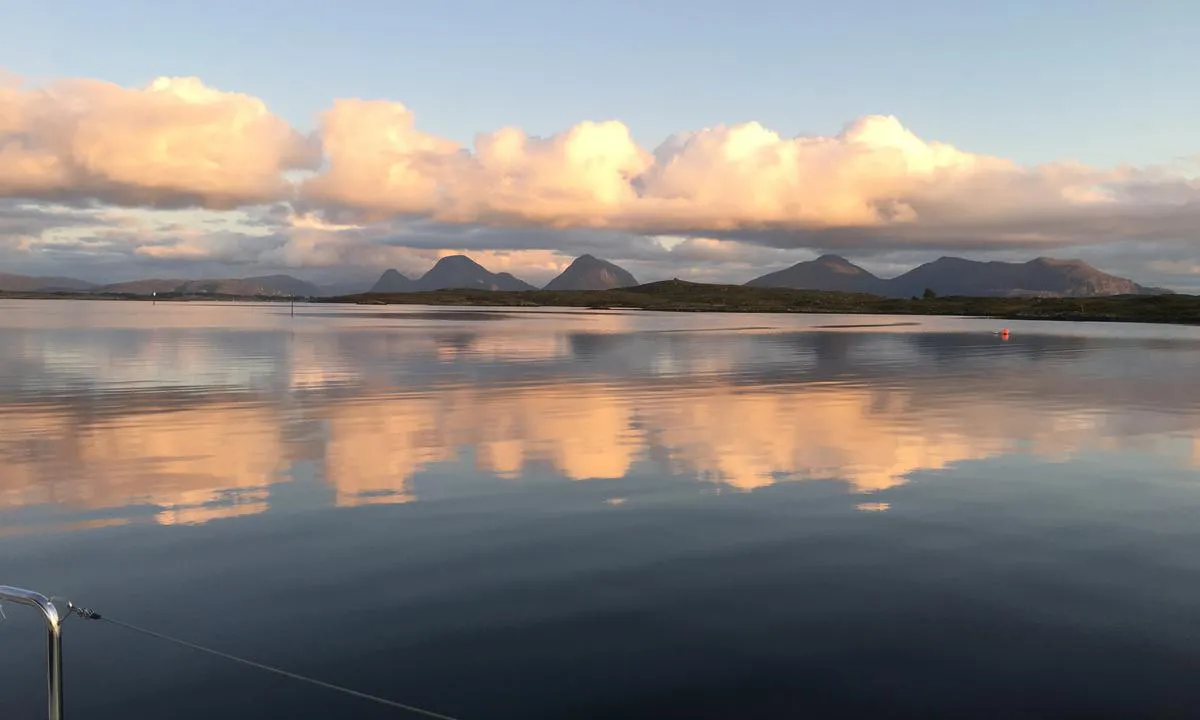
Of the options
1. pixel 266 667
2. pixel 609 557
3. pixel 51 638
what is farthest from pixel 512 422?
pixel 51 638

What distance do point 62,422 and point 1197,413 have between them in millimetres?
48942

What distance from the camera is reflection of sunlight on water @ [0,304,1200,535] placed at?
2303 centimetres

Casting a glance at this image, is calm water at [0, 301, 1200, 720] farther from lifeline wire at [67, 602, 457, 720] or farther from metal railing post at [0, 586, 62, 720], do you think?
metal railing post at [0, 586, 62, 720]

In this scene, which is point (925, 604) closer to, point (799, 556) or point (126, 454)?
point (799, 556)

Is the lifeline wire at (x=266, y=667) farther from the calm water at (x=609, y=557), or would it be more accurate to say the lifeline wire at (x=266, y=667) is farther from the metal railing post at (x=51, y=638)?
the metal railing post at (x=51, y=638)

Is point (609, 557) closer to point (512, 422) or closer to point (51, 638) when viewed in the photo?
point (51, 638)

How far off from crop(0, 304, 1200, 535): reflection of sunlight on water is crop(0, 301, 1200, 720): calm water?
9.0 inches

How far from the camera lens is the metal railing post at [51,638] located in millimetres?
8102

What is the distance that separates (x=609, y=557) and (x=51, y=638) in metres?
Result: 9.58

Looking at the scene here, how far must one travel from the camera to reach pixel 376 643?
1186 cm

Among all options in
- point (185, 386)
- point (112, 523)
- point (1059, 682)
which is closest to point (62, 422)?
point (185, 386)

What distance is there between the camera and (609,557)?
16.0 m

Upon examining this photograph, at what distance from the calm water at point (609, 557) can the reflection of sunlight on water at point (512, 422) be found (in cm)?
23

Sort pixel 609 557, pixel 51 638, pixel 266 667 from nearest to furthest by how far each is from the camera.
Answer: pixel 51 638, pixel 266 667, pixel 609 557
